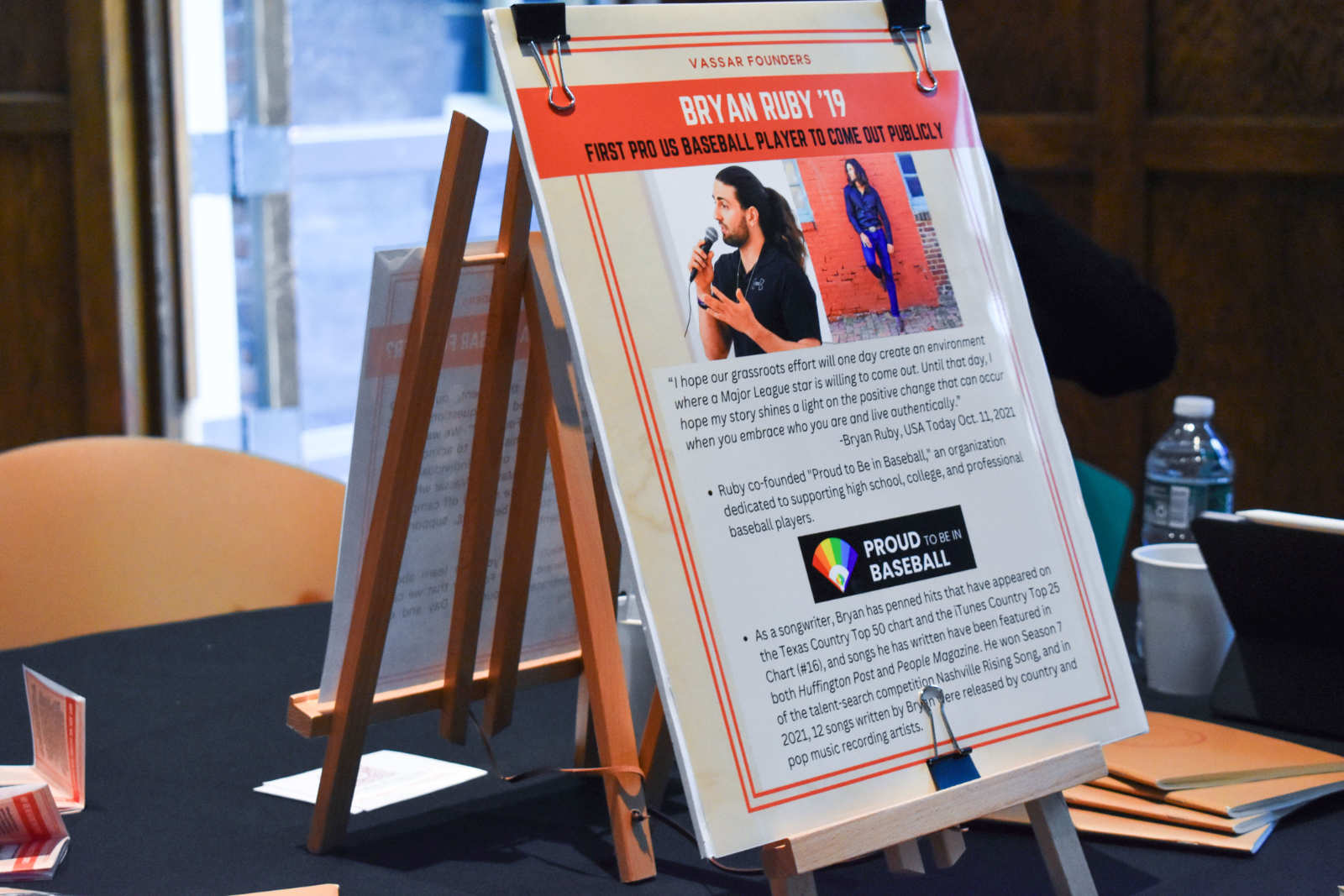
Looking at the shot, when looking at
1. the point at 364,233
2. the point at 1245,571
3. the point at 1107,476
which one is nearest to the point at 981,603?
the point at 1245,571

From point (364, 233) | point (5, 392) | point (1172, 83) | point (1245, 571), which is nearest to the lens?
point (1245, 571)

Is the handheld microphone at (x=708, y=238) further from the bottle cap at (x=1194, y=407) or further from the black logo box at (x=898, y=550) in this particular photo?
the bottle cap at (x=1194, y=407)

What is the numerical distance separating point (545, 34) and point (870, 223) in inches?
11.0

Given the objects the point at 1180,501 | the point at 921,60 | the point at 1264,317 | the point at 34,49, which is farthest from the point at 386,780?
the point at 34,49

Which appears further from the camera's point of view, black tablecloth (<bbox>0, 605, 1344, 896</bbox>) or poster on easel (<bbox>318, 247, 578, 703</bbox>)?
poster on easel (<bbox>318, 247, 578, 703</bbox>)

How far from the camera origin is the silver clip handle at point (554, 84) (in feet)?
3.20

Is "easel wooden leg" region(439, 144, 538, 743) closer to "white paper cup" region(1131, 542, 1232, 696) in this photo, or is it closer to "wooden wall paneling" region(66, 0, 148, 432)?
"white paper cup" region(1131, 542, 1232, 696)

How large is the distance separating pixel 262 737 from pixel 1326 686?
3.22 feet

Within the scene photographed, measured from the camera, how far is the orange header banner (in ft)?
3.21

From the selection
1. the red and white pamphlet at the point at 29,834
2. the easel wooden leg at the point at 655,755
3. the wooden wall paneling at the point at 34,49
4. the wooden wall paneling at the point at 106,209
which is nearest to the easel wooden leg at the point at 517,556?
the easel wooden leg at the point at 655,755

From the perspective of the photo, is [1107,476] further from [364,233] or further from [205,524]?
[364,233]

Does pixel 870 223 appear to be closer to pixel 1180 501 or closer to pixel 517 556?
pixel 517 556

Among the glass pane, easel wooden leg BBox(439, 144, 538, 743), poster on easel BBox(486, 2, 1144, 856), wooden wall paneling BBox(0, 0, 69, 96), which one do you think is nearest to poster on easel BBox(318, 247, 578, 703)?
easel wooden leg BBox(439, 144, 538, 743)

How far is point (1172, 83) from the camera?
8.60 ft
